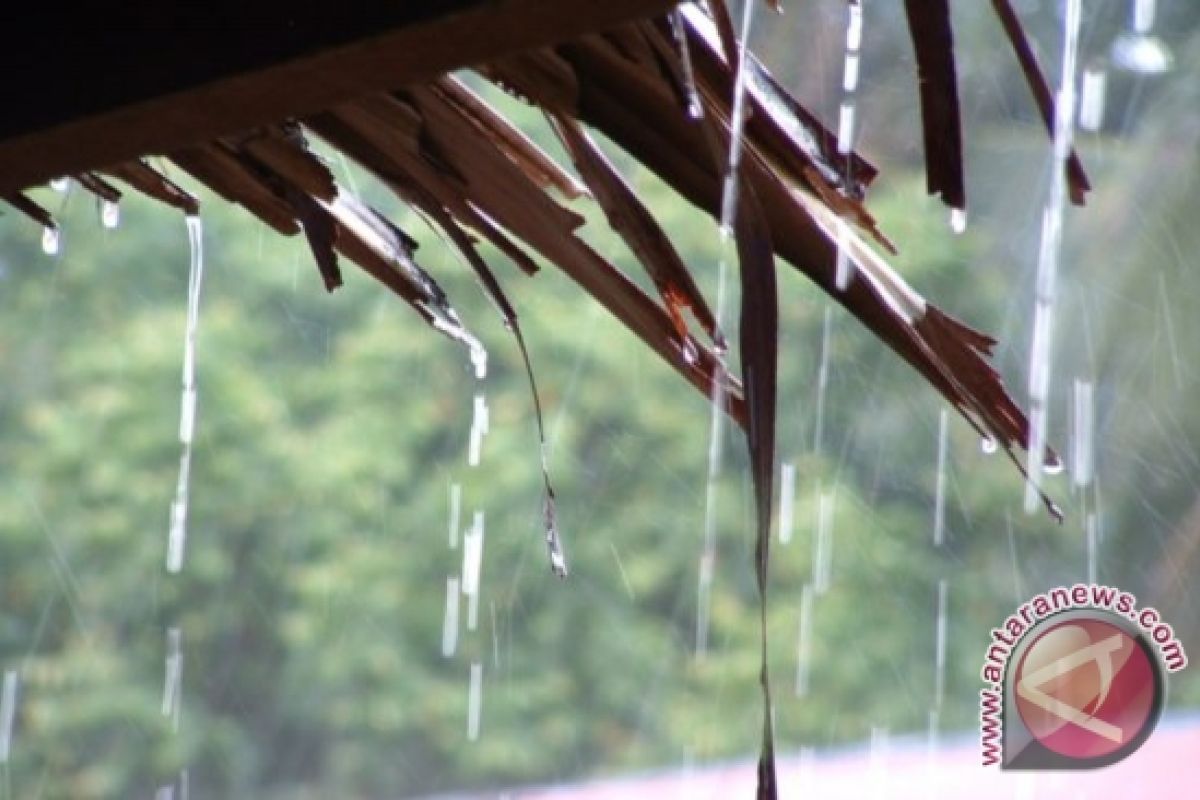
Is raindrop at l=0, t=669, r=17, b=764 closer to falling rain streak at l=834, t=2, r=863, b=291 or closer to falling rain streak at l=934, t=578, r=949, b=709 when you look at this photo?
falling rain streak at l=934, t=578, r=949, b=709

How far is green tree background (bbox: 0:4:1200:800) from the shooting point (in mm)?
6977

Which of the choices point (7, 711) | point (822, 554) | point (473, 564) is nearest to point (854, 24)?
point (822, 554)

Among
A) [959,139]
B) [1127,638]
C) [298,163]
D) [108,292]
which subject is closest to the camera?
[959,139]

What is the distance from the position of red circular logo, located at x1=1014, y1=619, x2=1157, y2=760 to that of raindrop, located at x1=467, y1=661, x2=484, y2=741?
2.52 metres

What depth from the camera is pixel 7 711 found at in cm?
757

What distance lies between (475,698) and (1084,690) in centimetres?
265

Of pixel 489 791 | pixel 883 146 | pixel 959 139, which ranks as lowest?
pixel 489 791

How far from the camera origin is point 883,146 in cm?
777

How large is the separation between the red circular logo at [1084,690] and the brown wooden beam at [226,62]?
4.04 meters

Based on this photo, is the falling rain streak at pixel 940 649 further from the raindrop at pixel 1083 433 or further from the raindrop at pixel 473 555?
the raindrop at pixel 473 555

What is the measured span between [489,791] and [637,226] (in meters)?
Result: 6.37

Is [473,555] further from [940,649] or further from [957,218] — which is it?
[957,218]

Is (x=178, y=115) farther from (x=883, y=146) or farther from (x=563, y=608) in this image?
(x=883, y=146)

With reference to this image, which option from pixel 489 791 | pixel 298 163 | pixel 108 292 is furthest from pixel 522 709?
pixel 298 163
